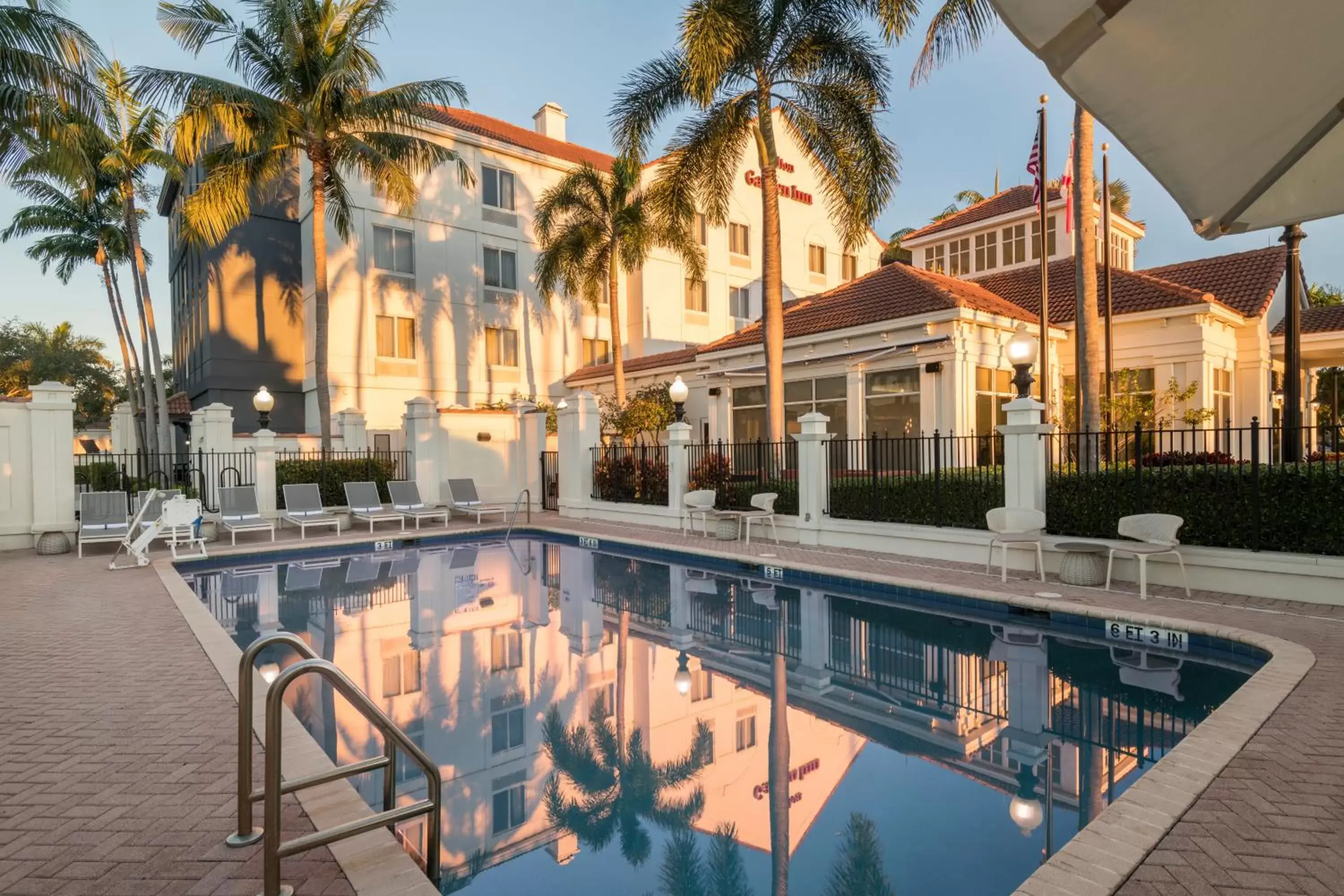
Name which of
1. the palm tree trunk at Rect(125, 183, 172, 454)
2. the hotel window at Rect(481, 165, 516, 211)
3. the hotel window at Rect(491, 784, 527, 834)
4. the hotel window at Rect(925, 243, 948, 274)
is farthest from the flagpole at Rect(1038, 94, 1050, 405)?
the palm tree trunk at Rect(125, 183, 172, 454)

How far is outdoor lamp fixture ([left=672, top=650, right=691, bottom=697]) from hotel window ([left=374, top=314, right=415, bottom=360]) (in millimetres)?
21475

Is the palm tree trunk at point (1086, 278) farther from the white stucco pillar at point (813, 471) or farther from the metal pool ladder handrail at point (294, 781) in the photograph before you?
the metal pool ladder handrail at point (294, 781)


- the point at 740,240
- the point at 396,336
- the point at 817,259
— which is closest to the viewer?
the point at 396,336

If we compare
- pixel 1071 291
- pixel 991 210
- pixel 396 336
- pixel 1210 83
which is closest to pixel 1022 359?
pixel 1210 83

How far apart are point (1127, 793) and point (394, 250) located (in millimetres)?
26950

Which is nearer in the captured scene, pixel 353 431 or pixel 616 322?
pixel 353 431

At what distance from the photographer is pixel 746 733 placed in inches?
215

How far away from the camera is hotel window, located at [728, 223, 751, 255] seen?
31.9 m

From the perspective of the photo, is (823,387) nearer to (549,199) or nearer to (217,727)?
(549,199)

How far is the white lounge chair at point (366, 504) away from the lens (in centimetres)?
1631

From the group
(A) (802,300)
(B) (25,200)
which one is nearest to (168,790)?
(A) (802,300)

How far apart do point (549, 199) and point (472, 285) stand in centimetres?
745

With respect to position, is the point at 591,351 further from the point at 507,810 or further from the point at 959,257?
the point at 507,810

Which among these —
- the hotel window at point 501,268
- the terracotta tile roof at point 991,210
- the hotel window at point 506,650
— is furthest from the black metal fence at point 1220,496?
the hotel window at point 501,268
